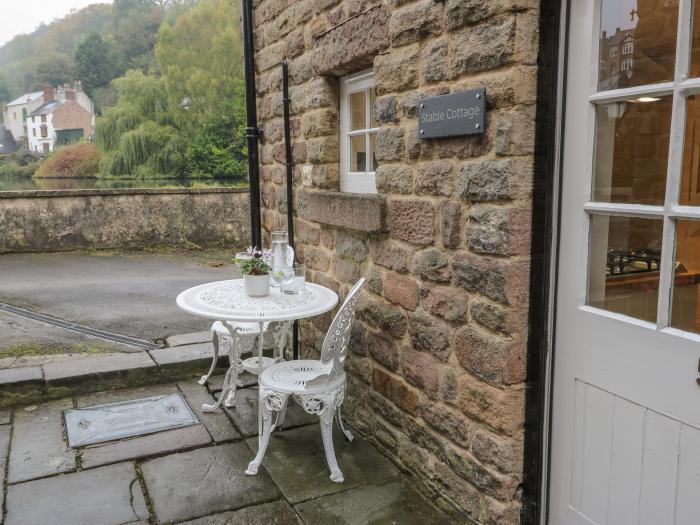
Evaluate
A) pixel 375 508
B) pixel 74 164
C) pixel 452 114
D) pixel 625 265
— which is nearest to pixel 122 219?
pixel 375 508

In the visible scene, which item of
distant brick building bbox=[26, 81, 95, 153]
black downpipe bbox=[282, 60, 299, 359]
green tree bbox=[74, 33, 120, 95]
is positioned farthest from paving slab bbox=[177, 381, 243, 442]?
green tree bbox=[74, 33, 120, 95]

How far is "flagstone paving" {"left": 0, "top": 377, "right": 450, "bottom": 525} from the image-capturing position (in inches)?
99.7

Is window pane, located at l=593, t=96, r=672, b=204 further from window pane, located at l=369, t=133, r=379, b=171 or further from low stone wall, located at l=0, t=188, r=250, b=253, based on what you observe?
low stone wall, located at l=0, t=188, r=250, b=253

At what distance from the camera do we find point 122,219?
9.98 metres

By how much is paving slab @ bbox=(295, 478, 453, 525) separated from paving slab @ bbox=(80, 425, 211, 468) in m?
0.94

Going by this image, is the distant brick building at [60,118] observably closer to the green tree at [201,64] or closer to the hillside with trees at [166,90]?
the hillside with trees at [166,90]

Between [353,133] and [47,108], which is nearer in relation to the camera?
[353,133]

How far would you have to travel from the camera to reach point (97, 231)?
987 cm

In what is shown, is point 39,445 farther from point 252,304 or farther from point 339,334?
point 339,334

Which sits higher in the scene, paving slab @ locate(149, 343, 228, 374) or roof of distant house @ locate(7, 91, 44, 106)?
roof of distant house @ locate(7, 91, 44, 106)

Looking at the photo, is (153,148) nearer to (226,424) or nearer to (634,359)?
(226,424)

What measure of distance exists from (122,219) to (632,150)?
9.56m

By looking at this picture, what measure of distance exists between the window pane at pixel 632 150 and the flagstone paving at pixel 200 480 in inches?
63.2

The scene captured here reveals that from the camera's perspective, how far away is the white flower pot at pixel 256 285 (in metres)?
3.11
